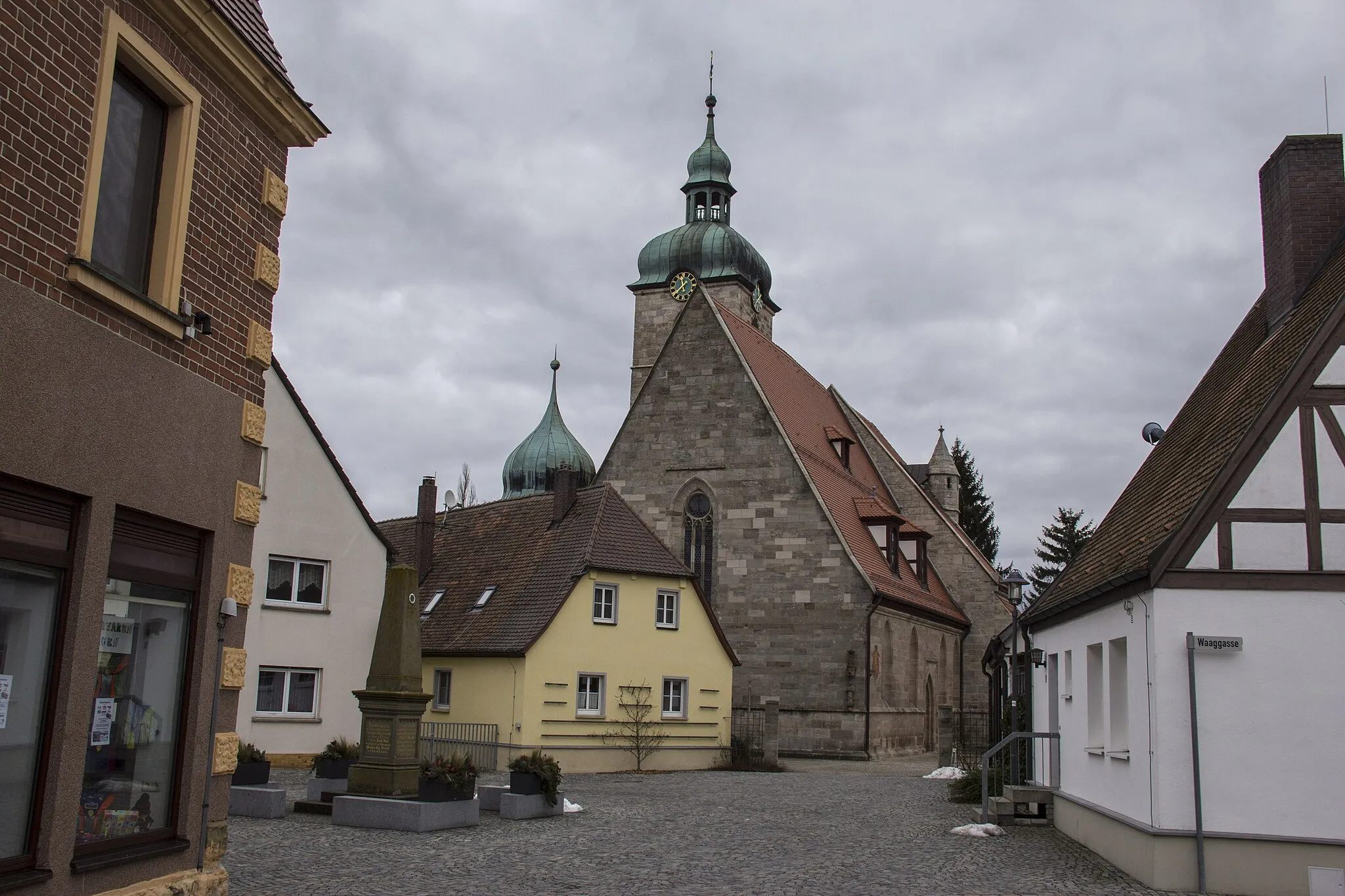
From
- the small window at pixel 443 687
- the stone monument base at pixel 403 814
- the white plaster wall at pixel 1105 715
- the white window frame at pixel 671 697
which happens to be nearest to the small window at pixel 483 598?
the small window at pixel 443 687

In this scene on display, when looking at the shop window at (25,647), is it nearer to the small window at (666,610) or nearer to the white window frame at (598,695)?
the white window frame at (598,695)

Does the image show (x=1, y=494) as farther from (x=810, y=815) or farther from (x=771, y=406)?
(x=771, y=406)

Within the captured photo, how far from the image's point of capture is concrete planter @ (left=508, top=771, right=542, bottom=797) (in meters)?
16.5

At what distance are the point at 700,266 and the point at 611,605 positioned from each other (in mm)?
33127

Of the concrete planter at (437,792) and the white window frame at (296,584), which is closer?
the concrete planter at (437,792)

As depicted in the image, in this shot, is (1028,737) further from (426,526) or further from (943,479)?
(943,479)

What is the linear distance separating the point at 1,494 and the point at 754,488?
28.5 m

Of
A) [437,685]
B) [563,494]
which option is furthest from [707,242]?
[437,685]

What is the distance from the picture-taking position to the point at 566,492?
1168 inches

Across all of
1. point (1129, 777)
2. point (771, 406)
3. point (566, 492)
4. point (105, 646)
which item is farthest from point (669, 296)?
point (105, 646)

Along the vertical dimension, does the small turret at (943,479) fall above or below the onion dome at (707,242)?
below

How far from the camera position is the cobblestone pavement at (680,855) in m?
11.2

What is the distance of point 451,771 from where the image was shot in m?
15.3

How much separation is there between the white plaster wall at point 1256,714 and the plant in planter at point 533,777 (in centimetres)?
793
